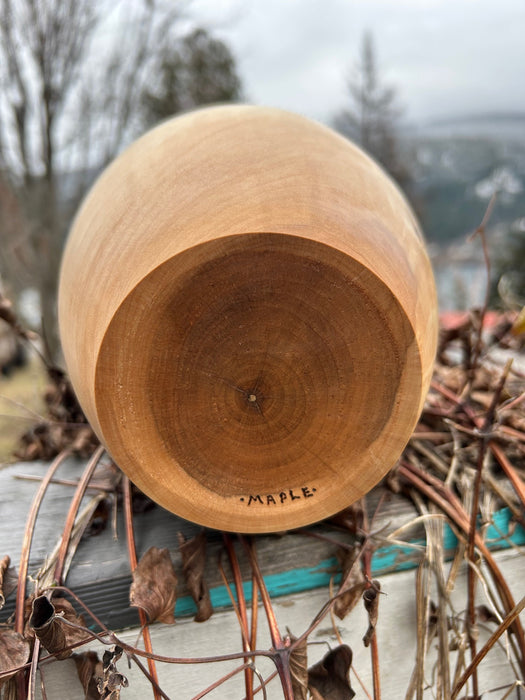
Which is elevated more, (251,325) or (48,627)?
(251,325)

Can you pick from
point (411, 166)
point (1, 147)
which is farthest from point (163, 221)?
point (411, 166)

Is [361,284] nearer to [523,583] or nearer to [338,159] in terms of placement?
[338,159]

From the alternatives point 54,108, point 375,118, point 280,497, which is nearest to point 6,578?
point 280,497

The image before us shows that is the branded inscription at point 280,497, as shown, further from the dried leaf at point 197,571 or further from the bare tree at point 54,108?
the bare tree at point 54,108

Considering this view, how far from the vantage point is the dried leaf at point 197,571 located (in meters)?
0.47

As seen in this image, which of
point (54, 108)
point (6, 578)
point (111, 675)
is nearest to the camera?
point (111, 675)

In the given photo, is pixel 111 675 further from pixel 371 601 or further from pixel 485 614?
pixel 485 614

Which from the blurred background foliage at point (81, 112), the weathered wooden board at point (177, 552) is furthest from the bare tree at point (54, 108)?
the weathered wooden board at point (177, 552)

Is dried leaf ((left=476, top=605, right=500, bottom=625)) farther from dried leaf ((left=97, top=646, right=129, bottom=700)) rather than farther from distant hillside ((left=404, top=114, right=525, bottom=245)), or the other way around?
distant hillside ((left=404, top=114, right=525, bottom=245))

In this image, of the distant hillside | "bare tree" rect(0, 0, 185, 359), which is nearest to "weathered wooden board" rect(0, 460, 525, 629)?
"bare tree" rect(0, 0, 185, 359)

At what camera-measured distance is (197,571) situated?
18.7 inches

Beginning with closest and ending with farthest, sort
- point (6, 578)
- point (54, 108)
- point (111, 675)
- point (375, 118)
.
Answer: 1. point (111, 675)
2. point (6, 578)
3. point (54, 108)
4. point (375, 118)

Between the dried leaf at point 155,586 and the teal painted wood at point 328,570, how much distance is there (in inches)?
1.8

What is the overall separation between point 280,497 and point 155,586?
0.13 metres
